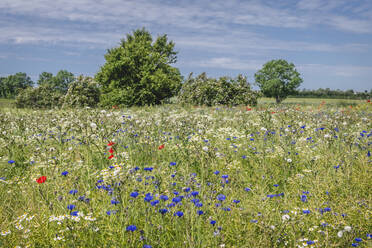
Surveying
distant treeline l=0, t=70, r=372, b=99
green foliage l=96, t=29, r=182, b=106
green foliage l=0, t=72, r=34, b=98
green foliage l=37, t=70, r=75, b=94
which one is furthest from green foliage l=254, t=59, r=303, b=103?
green foliage l=0, t=72, r=34, b=98

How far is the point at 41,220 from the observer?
2887mm

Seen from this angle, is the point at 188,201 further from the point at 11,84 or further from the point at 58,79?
the point at 11,84

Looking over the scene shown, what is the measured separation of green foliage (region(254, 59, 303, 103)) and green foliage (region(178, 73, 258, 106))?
51.8 m

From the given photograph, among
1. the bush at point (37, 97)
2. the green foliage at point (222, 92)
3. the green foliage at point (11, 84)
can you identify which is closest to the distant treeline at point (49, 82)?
the green foliage at point (11, 84)

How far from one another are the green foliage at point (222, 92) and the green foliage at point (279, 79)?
5177cm

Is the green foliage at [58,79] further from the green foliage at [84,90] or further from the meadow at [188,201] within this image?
the meadow at [188,201]

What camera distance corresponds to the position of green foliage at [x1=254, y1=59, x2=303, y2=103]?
68.6 m

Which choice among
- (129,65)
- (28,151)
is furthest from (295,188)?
(129,65)

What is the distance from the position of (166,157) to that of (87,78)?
76.1 feet

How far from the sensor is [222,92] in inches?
750

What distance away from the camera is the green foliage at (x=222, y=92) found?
1919 cm

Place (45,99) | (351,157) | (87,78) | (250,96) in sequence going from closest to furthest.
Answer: (351,157) → (250,96) → (87,78) → (45,99)

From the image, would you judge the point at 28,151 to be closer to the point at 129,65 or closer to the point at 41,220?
the point at 41,220

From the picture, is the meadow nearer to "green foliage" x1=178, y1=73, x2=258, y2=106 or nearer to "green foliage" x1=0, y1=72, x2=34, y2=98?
"green foliage" x1=178, y1=73, x2=258, y2=106
